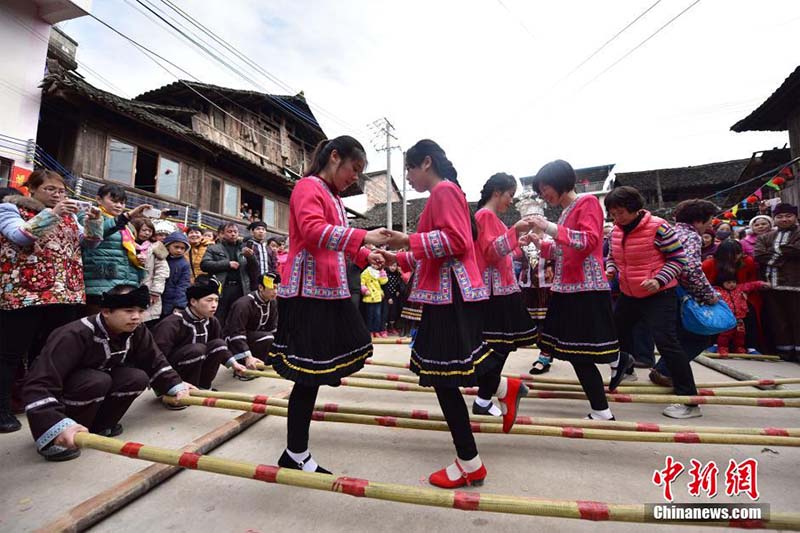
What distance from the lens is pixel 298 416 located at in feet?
5.88

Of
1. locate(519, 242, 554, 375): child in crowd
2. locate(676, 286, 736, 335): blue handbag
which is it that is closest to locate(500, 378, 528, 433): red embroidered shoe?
locate(519, 242, 554, 375): child in crowd

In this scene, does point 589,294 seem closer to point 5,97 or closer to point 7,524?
point 7,524

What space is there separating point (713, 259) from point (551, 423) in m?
4.34

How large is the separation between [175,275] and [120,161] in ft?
25.5

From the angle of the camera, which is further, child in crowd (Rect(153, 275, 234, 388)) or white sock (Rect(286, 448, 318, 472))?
child in crowd (Rect(153, 275, 234, 388))

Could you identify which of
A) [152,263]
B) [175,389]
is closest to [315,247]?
[175,389]

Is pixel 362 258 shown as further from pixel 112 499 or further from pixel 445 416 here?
pixel 112 499

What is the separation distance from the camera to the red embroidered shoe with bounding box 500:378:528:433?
1981 millimetres

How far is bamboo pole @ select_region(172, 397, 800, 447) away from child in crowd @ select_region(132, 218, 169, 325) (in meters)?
2.02

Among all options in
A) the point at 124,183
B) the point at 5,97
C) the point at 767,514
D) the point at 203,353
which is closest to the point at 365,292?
the point at 203,353

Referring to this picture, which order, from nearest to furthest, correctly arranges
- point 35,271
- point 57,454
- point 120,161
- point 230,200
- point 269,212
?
point 57,454 → point 35,271 → point 120,161 → point 230,200 → point 269,212

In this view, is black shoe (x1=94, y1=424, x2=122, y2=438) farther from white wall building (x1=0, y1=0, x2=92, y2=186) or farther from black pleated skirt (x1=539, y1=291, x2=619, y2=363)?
white wall building (x1=0, y1=0, x2=92, y2=186)

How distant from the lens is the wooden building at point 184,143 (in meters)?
9.05

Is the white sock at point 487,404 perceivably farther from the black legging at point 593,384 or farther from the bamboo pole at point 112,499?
the bamboo pole at point 112,499
